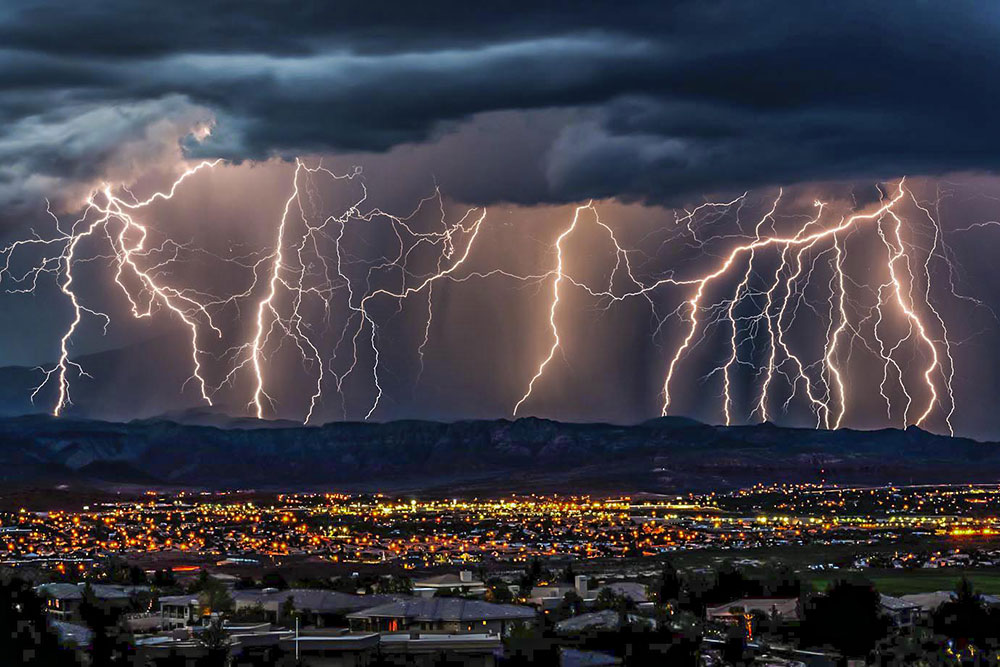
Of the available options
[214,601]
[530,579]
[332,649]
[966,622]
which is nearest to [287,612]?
[214,601]

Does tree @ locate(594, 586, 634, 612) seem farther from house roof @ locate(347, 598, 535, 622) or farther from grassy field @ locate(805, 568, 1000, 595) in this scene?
grassy field @ locate(805, 568, 1000, 595)

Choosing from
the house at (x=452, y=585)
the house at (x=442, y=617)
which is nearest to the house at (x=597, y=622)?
the house at (x=442, y=617)

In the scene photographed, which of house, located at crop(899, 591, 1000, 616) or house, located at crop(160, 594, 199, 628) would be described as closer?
house, located at crop(160, 594, 199, 628)

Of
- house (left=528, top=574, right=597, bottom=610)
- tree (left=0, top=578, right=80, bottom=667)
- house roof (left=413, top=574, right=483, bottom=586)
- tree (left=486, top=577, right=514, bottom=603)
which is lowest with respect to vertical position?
house (left=528, top=574, right=597, bottom=610)

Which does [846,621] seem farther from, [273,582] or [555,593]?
[273,582]

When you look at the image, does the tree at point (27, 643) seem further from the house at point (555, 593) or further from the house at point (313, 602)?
the house at point (555, 593)

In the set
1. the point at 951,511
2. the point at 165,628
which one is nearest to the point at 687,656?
the point at 165,628

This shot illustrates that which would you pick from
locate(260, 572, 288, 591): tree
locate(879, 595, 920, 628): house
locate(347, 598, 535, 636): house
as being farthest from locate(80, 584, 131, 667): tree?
locate(879, 595, 920, 628): house
